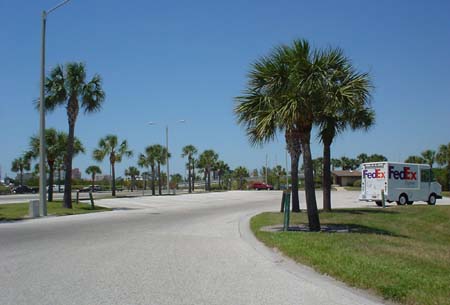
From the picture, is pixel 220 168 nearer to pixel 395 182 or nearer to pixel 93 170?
pixel 93 170

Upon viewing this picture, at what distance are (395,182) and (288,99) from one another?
65.6ft

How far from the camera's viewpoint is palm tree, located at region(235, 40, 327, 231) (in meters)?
14.7

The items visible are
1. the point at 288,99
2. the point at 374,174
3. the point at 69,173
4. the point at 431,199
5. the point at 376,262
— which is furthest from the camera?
the point at 431,199

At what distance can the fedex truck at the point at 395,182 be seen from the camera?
3170cm

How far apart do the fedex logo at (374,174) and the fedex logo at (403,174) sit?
551 mm

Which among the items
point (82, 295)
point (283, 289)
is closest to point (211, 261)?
point (283, 289)

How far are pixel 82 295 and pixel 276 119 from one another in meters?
9.01

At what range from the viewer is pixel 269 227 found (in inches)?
663

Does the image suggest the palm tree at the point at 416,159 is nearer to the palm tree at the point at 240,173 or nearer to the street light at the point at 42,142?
the palm tree at the point at 240,173

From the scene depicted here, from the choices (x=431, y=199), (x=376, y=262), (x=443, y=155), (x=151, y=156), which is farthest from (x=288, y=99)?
(x=443, y=155)

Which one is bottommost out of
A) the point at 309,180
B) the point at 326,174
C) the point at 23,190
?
the point at 23,190

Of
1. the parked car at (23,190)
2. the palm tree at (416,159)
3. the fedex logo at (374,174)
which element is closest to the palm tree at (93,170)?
the parked car at (23,190)

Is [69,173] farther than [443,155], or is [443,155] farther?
[443,155]

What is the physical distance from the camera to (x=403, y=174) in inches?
1284
